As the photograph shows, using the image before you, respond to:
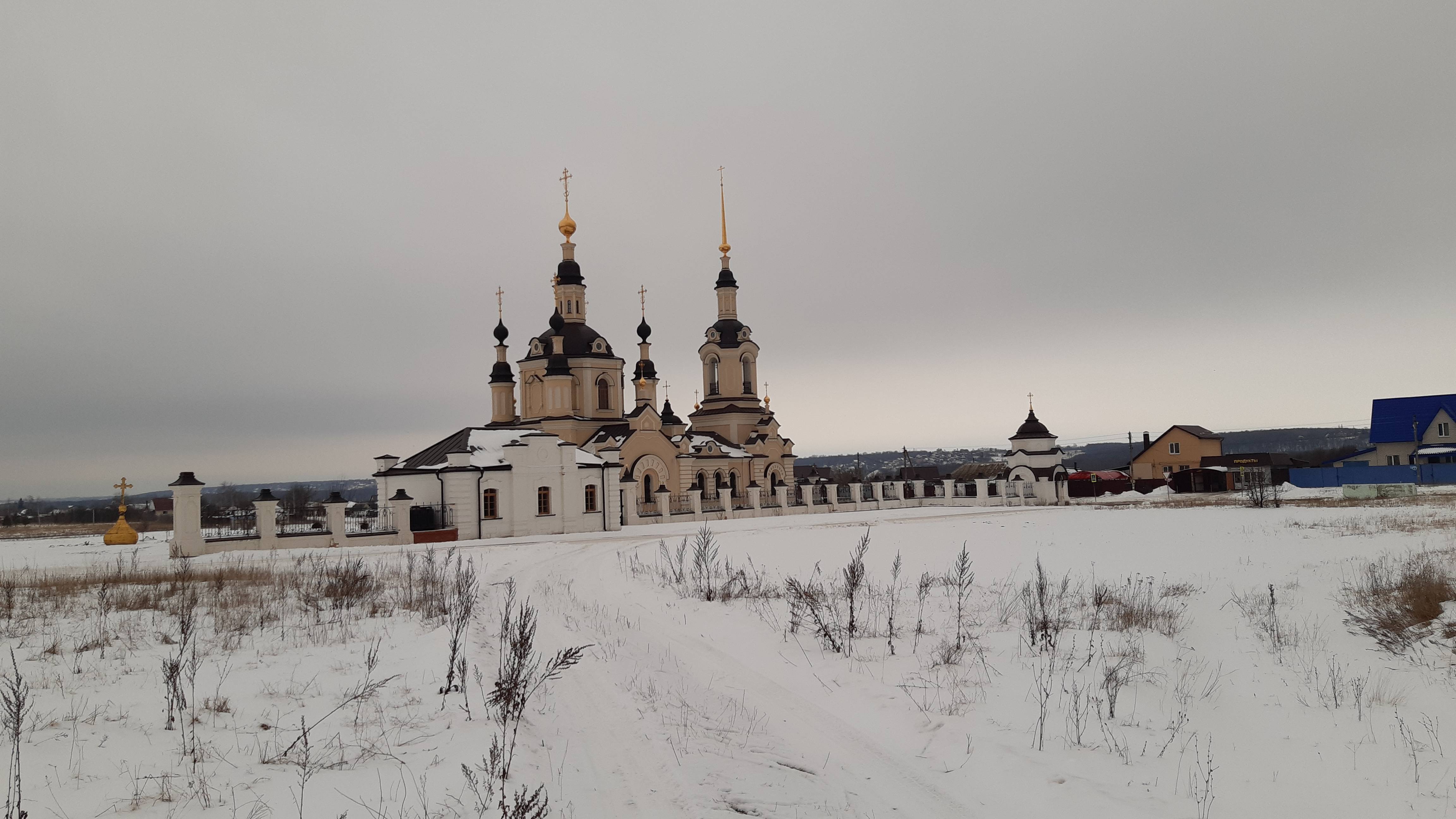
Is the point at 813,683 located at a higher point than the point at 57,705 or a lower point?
lower

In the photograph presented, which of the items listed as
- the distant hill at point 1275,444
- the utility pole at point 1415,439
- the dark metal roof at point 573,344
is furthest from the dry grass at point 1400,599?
the distant hill at point 1275,444

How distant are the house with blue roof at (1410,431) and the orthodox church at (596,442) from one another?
127 ft

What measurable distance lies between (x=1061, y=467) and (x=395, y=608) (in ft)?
163

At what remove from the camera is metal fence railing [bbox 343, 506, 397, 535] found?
28.5 m

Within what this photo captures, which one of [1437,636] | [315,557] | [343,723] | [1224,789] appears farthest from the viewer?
[315,557]

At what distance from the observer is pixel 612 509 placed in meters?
34.3

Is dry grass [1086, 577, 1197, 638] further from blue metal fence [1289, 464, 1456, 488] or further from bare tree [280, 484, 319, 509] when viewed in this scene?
blue metal fence [1289, 464, 1456, 488]

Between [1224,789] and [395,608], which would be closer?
[1224,789]

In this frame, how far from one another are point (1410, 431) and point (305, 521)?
208 feet

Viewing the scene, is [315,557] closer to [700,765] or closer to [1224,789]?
[700,765]

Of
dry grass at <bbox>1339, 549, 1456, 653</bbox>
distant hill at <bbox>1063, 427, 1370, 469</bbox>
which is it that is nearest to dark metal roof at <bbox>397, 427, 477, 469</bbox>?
dry grass at <bbox>1339, 549, 1456, 653</bbox>

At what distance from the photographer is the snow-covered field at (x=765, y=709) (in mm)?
4859

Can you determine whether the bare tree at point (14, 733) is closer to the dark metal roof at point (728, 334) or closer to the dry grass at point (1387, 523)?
the dry grass at point (1387, 523)

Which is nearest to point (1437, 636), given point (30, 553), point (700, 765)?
point (700, 765)
